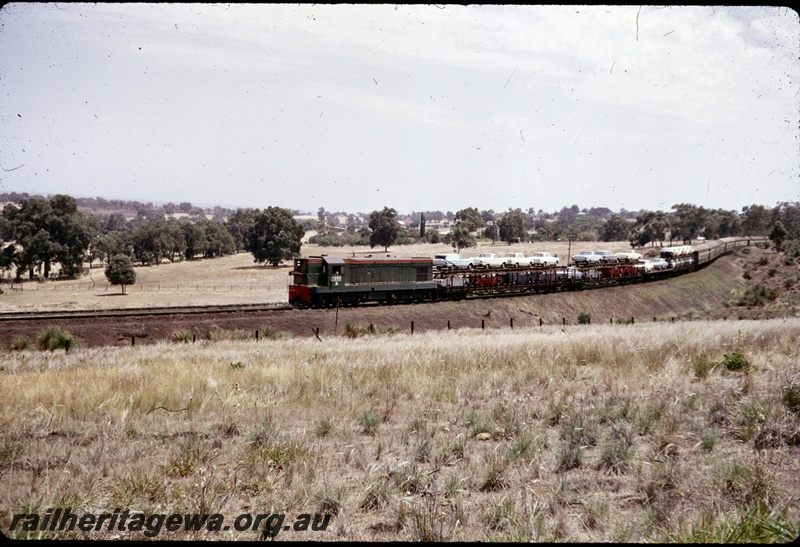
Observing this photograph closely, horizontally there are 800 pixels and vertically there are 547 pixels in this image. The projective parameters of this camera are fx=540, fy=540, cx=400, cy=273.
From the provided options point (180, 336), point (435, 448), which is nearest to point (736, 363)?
point (435, 448)

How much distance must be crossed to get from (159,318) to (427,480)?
26218 mm

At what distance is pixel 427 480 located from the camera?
17.8 ft

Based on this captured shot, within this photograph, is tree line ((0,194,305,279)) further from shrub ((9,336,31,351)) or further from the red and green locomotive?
shrub ((9,336,31,351))

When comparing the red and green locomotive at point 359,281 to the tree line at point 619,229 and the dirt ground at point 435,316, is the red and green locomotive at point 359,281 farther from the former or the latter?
the tree line at point 619,229

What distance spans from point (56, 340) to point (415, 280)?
73.8ft

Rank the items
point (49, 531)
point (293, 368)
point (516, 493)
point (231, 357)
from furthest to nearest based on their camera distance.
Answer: point (231, 357)
point (293, 368)
point (516, 493)
point (49, 531)

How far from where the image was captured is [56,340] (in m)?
22.1

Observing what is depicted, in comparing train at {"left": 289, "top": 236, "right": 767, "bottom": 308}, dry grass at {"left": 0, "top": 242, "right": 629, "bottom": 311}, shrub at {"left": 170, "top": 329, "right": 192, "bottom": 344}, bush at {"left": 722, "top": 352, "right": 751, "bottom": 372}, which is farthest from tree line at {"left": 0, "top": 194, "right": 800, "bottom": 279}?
shrub at {"left": 170, "top": 329, "right": 192, "bottom": 344}

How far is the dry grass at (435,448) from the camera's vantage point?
4.61 meters

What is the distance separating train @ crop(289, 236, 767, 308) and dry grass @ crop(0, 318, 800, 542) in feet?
63.8

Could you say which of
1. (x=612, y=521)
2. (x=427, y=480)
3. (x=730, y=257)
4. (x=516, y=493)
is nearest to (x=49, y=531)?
(x=427, y=480)

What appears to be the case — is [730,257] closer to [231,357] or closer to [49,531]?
[231,357]

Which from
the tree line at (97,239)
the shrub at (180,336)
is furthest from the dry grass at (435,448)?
the tree line at (97,239)

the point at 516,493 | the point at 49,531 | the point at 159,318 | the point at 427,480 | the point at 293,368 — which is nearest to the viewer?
the point at 49,531
